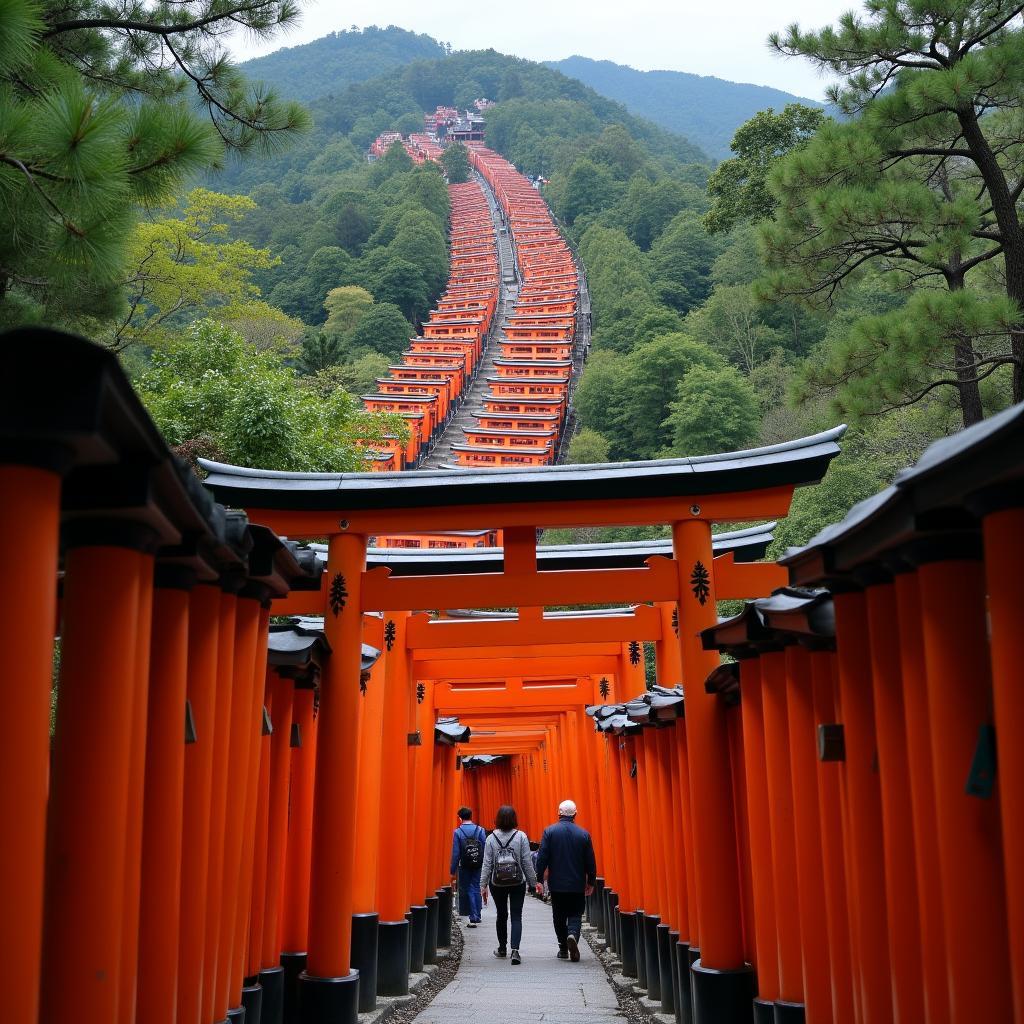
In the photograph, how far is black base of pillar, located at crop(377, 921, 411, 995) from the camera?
9.51 meters

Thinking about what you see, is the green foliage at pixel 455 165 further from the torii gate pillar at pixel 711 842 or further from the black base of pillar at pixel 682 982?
the black base of pillar at pixel 682 982

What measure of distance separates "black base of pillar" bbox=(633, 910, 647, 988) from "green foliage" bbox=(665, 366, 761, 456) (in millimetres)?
33554

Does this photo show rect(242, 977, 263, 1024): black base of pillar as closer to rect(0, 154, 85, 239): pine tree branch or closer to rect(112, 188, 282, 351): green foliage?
rect(0, 154, 85, 239): pine tree branch

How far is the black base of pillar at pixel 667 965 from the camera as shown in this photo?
28.2ft

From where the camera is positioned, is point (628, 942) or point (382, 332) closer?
point (628, 942)

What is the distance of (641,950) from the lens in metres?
10.3

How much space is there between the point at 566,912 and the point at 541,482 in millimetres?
5879

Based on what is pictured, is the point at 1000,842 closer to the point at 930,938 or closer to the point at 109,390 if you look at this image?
the point at 930,938

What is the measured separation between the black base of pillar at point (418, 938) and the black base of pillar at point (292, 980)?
12.5 ft

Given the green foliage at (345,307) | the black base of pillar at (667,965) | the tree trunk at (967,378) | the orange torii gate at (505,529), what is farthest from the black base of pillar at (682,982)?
the green foliage at (345,307)

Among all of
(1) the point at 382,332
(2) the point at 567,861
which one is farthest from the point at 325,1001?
(1) the point at 382,332

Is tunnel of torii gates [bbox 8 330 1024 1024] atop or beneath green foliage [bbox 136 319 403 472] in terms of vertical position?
beneath

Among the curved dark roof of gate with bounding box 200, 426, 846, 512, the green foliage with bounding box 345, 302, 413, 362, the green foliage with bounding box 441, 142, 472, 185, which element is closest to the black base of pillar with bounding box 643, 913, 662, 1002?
the curved dark roof of gate with bounding box 200, 426, 846, 512

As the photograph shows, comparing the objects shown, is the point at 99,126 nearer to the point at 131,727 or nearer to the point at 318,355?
the point at 131,727
